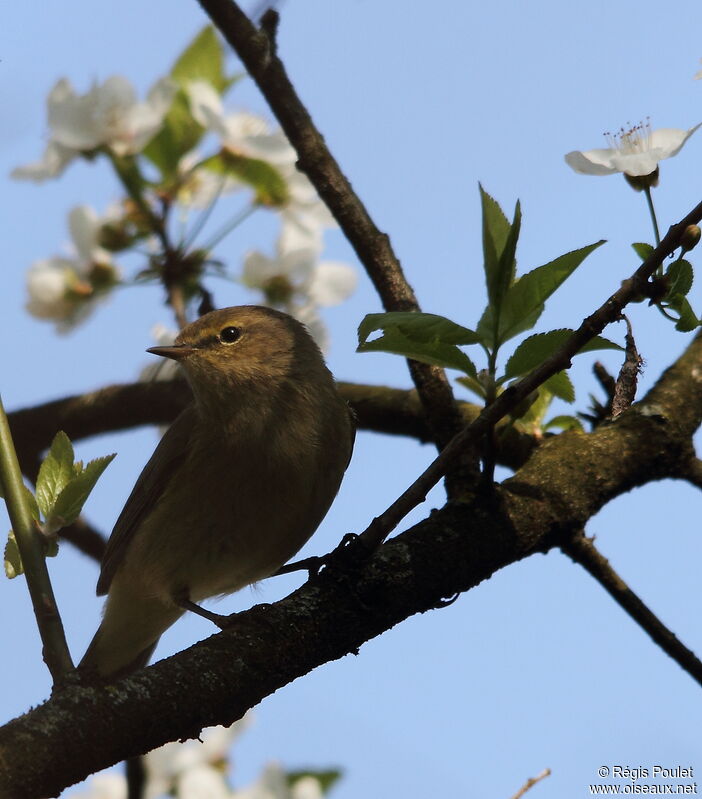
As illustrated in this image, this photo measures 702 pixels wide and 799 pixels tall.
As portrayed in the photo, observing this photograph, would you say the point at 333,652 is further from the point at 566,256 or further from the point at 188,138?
the point at 188,138

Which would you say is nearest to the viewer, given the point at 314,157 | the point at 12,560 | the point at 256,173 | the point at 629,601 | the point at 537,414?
the point at 12,560

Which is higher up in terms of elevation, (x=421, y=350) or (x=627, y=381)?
(x=421, y=350)

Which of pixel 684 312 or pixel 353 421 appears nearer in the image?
pixel 684 312

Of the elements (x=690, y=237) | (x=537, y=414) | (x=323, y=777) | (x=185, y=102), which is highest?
(x=185, y=102)

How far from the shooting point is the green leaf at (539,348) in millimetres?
2666

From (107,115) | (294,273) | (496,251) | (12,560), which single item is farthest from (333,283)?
(12,560)

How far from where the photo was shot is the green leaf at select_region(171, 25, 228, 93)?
4.16 meters

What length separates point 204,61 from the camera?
13.8 feet

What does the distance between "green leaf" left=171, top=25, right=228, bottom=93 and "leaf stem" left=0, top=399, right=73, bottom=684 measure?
2185mm

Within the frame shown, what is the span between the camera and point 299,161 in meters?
4.04

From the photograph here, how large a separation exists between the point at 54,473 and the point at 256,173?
6.64 ft

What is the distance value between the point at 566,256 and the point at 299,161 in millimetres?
1657

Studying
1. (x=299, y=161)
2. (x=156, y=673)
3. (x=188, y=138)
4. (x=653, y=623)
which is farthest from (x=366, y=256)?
(x=156, y=673)

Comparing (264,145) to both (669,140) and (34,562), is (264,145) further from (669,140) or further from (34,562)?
(34,562)
